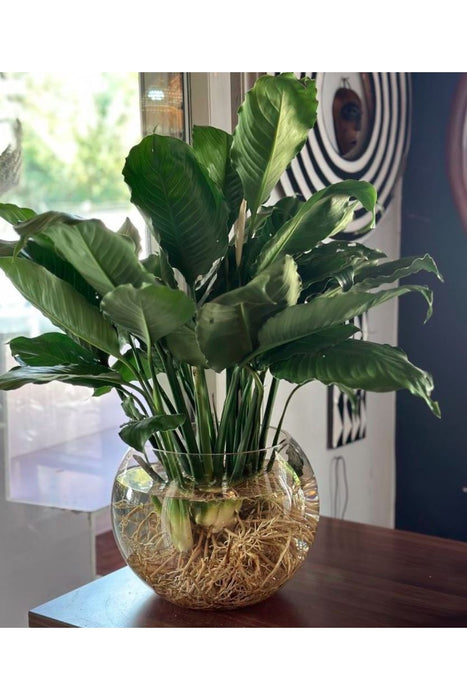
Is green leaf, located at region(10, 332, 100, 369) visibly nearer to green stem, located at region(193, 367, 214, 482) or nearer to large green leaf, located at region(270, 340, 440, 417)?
green stem, located at region(193, 367, 214, 482)

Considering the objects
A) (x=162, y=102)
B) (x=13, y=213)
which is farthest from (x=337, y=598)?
(x=162, y=102)

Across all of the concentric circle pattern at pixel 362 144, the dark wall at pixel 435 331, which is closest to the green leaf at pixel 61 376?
the concentric circle pattern at pixel 362 144

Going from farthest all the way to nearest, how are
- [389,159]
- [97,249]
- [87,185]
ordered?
[389,159] → [87,185] → [97,249]

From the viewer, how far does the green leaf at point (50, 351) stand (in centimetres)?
96

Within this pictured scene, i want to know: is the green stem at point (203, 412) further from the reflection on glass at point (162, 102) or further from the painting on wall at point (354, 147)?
the painting on wall at point (354, 147)

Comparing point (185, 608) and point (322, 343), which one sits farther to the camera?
point (185, 608)

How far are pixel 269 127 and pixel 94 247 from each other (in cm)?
23

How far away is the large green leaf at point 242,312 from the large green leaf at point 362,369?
73 millimetres

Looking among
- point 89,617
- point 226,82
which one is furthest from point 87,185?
point 89,617

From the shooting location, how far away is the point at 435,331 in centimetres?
250

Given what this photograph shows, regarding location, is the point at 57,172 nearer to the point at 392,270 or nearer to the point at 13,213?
the point at 13,213

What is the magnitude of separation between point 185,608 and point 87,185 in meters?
0.86
